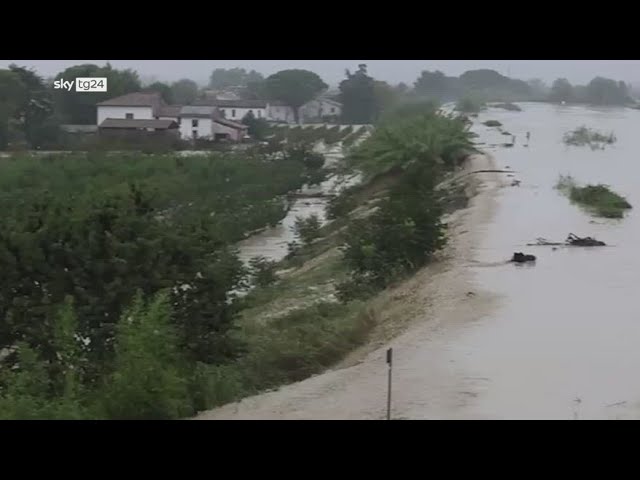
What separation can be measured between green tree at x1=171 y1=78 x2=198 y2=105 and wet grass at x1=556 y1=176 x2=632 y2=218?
511 inches

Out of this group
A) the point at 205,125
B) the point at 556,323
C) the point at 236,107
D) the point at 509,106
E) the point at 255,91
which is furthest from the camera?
the point at 509,106

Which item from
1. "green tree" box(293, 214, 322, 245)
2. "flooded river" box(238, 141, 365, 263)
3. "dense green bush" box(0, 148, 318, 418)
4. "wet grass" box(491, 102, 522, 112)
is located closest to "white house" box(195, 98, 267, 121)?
"flooded river" box(238, 141, 365, 263)

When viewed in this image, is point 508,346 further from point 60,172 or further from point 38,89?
point 38,89

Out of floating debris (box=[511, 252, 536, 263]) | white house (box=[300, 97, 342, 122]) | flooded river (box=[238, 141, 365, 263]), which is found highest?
white house (box=[300, 97, 342, 122])

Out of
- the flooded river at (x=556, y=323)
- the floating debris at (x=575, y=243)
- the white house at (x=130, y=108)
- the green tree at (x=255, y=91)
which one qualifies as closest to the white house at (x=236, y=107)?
the green tree at (x=255, y=91)

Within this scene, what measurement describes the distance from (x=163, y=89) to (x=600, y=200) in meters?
13.9

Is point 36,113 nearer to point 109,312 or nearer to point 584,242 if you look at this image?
point 584,242

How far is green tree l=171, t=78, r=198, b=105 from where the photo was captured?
83.9ft

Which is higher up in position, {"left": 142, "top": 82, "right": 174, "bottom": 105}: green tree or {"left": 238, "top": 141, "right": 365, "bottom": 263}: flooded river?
{"left": 142, "top": 82, "right": 174, "bottom": 105}: green tree

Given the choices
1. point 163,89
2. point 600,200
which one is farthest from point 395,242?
point 163,89

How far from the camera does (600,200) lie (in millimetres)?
13984

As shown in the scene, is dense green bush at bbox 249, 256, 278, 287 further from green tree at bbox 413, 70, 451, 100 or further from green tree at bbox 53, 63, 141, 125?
green tree at bbox 413, 70, 451, 100

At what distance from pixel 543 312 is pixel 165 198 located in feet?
25.2

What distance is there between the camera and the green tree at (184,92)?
25.6 m
